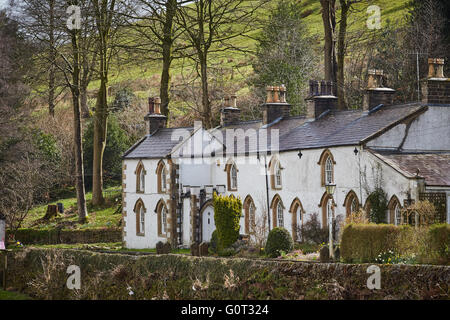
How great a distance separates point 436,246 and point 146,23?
33700 millimetres

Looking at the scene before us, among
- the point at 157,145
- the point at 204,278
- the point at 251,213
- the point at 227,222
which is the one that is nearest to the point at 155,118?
the point at 157,145

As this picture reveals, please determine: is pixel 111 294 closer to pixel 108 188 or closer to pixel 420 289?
pixel 420 289

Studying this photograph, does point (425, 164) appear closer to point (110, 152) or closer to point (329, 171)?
point (329, 171)

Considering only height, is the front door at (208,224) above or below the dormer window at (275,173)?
below

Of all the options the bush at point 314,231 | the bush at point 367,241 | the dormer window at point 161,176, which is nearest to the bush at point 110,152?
the dormer window at point 161,176

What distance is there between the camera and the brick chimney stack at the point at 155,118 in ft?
164

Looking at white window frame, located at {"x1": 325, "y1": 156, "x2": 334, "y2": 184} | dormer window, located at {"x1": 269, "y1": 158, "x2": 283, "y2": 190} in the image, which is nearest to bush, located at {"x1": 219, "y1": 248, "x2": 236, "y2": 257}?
dormer window, located at {"x1": 269, "y1": 158, "x2": 283, "y2": 190}

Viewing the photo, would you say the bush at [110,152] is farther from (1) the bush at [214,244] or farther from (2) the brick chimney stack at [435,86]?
(2) the brick chimney stack at [435,86]

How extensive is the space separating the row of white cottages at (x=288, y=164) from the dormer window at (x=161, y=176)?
0.22ft

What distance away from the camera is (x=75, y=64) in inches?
2050

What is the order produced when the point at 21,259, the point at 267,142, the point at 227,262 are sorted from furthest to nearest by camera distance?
the point at 267,142
the point at 21,259
the point at 227,262

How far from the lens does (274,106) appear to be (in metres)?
45.6

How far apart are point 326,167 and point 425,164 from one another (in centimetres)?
509
